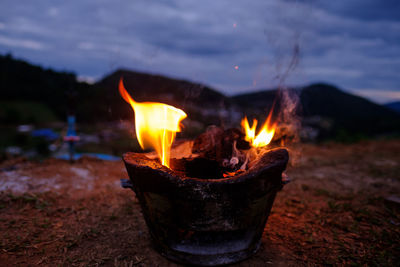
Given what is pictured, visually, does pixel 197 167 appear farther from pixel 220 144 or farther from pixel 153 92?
pixel 153 92

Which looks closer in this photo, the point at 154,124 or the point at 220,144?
the point at 154,124

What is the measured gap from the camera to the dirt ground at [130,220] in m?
2.40

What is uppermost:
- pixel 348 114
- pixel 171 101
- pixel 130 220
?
pixel 348 114

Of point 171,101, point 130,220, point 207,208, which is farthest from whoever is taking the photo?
point 171,101

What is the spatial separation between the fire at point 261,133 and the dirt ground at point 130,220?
1.11 metres

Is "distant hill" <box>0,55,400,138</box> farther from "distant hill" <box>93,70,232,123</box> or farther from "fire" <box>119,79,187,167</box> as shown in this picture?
"fire" <box>119,79,187,167</box>

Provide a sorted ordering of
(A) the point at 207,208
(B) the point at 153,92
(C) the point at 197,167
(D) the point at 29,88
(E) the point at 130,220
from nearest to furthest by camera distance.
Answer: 1. (A) the point at 207,208
2. (C) the point at 197,167
3. (E) the point at 130,220
4. (B) the point at 153,92
5. (D) the point at 29,88

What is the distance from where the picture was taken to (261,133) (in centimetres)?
284

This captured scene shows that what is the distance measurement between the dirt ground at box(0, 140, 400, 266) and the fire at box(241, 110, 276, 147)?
111 cm

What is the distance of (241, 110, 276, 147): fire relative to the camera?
9.15 ft

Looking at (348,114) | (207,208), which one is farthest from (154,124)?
(348,114)

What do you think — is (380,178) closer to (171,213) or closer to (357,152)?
(357,152)

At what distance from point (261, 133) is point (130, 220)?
80.6 inches

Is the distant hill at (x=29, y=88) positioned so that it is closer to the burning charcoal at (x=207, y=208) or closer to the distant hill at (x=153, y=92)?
the distant hill at (x=153, y=92)
